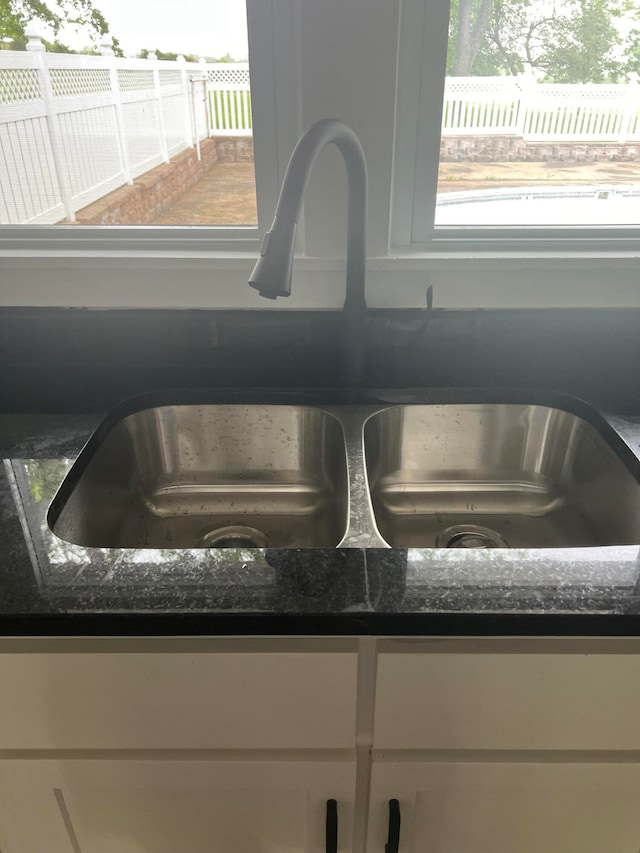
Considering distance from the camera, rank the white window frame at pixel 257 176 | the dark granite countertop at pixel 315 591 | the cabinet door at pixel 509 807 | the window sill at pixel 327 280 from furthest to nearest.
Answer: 1. the window sill at pixel 327 280
2. the white window frame at pixel 257 176
3. the cabinet door at pixel 509 807
4. the dark granite countertop at pixel 315 591

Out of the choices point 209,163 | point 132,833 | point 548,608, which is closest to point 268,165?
point 209,163

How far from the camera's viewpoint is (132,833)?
0.89 metres

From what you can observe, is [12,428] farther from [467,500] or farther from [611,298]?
[611,298]

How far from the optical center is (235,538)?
105cm

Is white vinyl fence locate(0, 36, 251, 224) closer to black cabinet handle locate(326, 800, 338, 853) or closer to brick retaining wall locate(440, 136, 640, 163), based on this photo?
brick retaining wall locate(440, 136, 640, 163)

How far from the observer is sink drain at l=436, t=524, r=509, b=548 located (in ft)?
3.41

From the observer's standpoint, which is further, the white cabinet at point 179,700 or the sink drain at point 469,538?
the sink drain at point 469,538

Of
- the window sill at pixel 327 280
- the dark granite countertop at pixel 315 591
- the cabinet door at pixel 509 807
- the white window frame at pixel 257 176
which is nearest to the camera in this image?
the dark granite countertop at pixel 315 591

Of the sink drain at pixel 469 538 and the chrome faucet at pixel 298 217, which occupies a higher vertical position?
the chrome faucet at pixel 298 217

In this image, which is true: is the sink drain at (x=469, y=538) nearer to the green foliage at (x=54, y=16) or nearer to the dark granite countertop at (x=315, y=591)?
the dark granite countertop at (x=315, y=591)

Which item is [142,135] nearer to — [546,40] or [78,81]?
[78,81]

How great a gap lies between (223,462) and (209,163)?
Result: 1.79ft

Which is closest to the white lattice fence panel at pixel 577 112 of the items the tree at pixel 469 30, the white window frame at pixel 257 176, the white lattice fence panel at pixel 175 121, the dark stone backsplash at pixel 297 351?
the tree at pixel 469 30

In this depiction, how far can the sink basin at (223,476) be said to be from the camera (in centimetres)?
106
